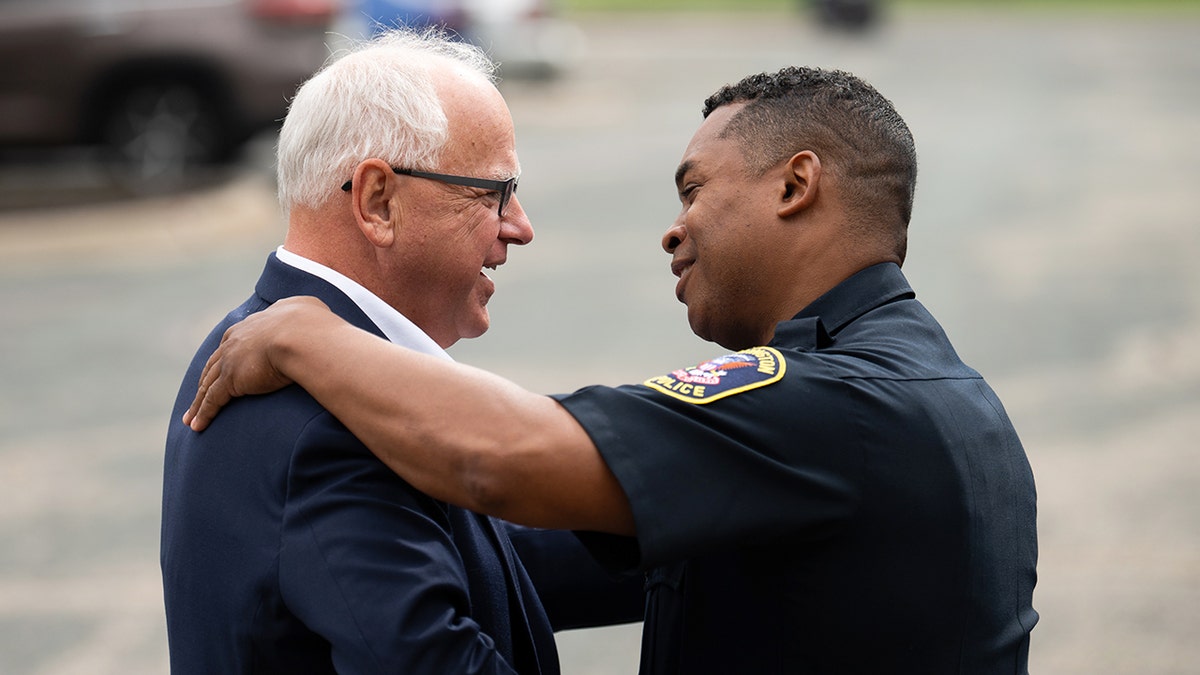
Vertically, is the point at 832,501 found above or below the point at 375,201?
below

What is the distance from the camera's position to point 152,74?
39.9 ft

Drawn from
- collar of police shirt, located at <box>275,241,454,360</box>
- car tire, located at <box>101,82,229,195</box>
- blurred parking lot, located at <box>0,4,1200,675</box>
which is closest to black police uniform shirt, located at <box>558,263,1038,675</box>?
collar of police shirt, located at <box>275,241,454,360</box>

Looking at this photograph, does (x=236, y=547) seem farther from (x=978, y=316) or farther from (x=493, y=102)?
(x=978, y=316)

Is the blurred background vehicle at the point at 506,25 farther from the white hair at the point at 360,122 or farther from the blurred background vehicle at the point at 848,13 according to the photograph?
the white hair at the point at 360,122

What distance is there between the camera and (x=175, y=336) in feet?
30.0

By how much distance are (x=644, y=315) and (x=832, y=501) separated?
7.67 meters

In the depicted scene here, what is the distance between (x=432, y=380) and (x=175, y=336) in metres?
7.51

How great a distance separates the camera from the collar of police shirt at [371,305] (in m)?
2.36

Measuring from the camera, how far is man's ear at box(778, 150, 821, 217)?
8.09 ft

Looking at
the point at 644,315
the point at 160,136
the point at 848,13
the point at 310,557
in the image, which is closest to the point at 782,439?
the point at 310,557

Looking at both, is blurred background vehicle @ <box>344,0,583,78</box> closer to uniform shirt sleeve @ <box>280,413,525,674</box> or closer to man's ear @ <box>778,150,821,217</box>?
man's ear @ <box>778,150,821,217</box>

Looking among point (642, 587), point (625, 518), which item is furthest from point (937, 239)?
point (625, 518)

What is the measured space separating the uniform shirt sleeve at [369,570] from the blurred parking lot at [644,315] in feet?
Answer: 10.2

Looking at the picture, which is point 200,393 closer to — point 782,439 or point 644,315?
point 782,439
